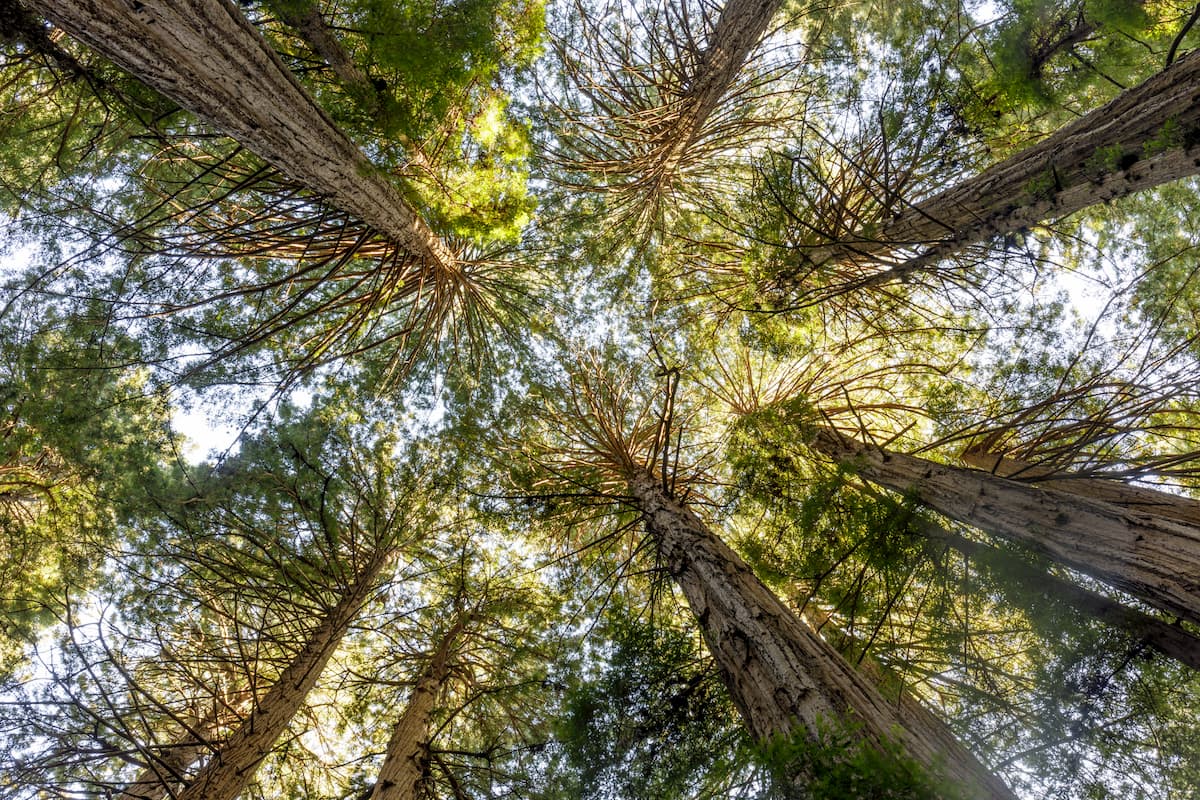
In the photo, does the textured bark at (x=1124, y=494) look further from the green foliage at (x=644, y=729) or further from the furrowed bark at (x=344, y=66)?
the furrowed bark at (x=344, y=66)

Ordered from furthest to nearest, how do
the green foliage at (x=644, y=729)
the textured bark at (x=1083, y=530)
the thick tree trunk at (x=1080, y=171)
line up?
the green foliage at (x=644, y=729) → the textured bark at (x=1083, y=530) → the thick tree trunk at (x=1080, y=171)

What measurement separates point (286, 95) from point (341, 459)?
4.35 m

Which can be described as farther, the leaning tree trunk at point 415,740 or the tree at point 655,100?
the tree at point 655,100

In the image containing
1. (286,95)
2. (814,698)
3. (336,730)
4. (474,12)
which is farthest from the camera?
(336,730)

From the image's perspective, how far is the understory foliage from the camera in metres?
3.62

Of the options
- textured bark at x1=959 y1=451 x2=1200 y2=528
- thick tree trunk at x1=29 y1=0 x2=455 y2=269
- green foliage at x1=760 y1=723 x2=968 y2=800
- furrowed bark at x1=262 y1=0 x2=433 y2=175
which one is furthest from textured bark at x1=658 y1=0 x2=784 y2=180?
green foliage at x1=760 y1=723 x2=968 y2=800

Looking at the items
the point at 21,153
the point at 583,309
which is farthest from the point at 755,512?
the point at 21,153

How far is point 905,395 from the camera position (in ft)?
22.2

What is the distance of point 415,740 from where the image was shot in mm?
4469

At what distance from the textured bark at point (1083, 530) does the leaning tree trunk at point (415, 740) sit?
15.5ft

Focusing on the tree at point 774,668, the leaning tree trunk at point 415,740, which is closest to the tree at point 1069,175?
the tree at point 774,668

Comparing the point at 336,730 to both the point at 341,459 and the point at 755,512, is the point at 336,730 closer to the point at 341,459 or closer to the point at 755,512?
the point at 341,459

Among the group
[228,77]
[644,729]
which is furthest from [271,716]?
[228,77]

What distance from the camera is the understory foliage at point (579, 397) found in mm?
3617
